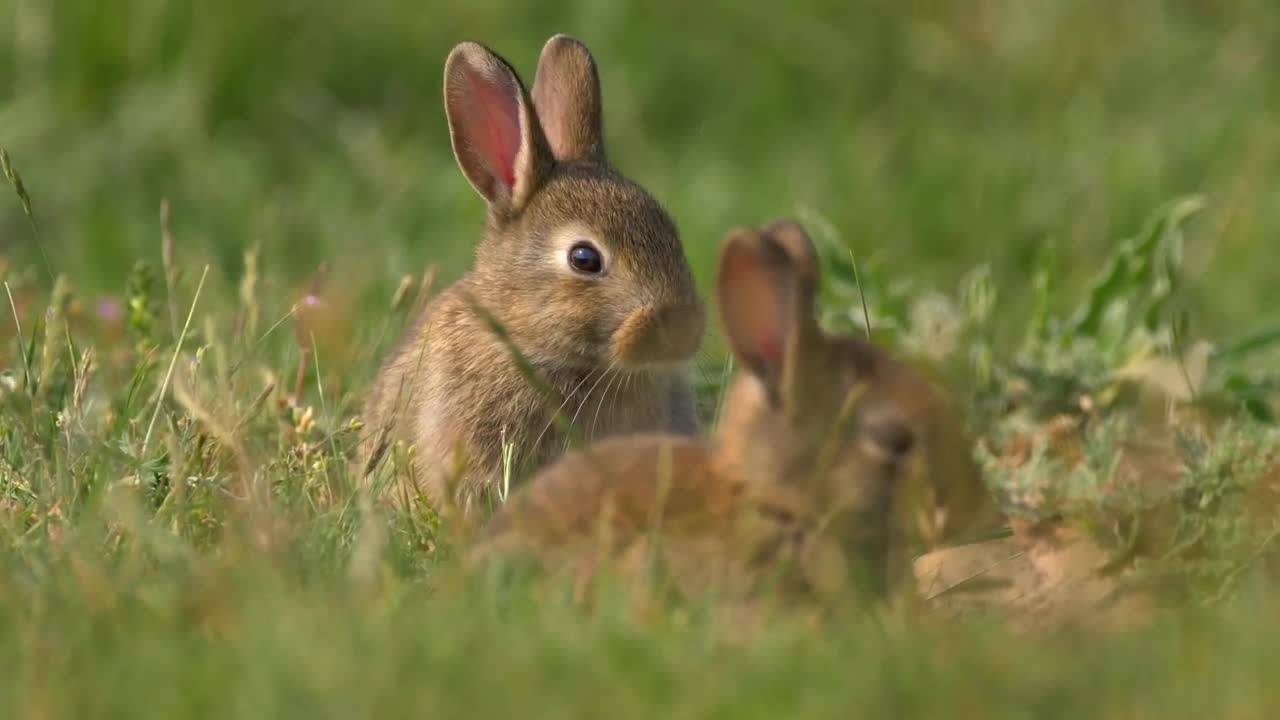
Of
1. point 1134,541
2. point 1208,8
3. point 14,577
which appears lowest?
point 14,577

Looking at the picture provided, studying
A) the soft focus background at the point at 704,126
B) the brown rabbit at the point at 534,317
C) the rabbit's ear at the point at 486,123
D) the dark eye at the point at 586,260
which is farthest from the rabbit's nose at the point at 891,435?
the soft focus background at the point at 704,126

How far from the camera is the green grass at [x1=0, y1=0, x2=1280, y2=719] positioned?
3.01 meters

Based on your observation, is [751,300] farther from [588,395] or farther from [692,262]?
[692,262]

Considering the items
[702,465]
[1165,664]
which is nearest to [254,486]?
[702,465]

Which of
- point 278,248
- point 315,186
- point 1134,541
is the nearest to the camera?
point 1134,541

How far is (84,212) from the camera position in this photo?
26.7ft

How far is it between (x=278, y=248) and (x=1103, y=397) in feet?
11.2

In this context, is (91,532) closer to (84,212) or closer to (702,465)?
(702,465)

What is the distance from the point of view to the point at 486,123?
5828 millimetres

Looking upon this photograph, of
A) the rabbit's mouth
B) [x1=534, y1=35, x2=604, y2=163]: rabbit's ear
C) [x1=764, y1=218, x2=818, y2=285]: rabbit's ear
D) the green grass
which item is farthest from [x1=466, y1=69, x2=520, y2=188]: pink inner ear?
[x1=764, y1=218, x2=818, y2=285]: rabbit's ear

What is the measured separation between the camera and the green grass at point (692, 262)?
9.86ft

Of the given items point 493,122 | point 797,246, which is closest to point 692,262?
point 493,122

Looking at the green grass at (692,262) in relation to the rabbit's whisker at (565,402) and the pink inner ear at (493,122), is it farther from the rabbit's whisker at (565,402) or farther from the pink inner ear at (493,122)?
the pink inner ear at (493,122)

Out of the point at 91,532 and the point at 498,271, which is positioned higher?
the point at 498,271
